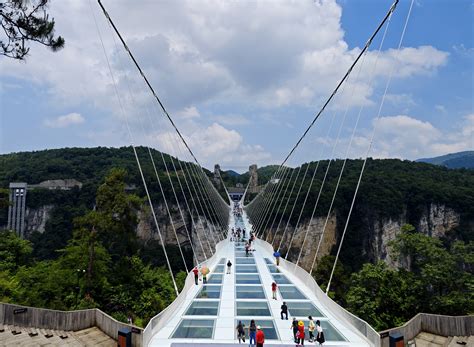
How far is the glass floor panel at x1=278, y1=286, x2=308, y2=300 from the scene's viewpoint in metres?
12.5

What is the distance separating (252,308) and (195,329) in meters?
2.68

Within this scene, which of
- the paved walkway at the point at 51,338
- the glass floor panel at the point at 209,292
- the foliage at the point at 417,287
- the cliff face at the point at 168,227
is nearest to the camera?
the paved walkway at the point at 51,338

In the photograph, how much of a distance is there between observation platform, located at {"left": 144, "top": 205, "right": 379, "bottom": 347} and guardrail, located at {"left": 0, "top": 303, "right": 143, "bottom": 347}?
1636mm

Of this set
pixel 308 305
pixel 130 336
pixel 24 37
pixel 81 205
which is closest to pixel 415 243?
pixel 308 305

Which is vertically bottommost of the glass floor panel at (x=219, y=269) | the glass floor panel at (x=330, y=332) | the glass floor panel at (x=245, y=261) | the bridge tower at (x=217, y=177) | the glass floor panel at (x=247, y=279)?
the glass floor panel at (x=330, y=332)

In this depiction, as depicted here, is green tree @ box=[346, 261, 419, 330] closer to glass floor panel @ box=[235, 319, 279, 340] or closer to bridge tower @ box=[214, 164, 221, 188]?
glass floor panel @ box=[235, 319, 279, 340]

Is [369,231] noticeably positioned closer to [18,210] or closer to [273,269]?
[273,269]

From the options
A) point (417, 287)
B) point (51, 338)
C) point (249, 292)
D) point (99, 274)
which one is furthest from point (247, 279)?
point (99, 274)

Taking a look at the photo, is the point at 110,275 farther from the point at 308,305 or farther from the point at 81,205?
the point at 81,205

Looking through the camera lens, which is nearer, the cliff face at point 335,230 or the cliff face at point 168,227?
the cliff face at point 335,230

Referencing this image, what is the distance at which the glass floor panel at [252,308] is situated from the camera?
1076 cm

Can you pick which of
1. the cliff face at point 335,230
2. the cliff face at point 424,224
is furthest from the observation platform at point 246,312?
the cliff face at point 424,224

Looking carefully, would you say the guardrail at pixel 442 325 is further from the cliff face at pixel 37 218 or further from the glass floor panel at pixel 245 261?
the cliff face at pixel 37 218

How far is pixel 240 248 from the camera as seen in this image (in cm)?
2652
